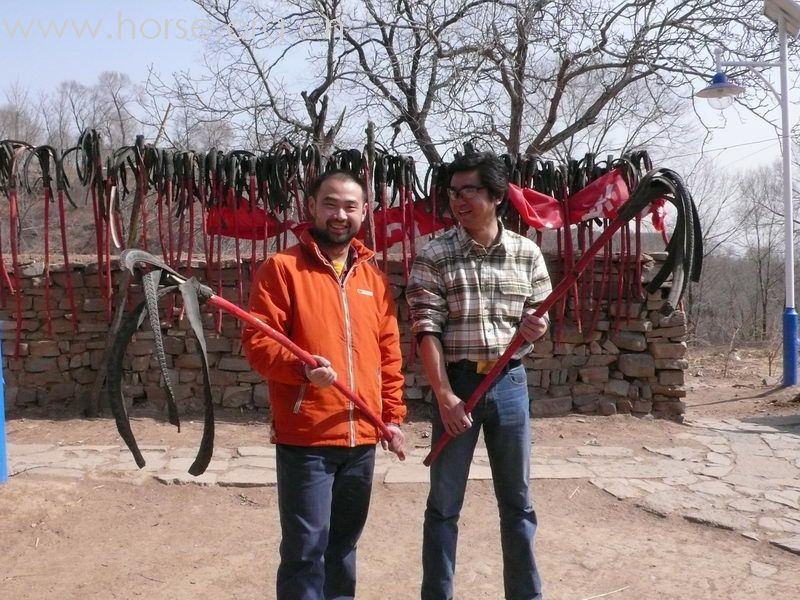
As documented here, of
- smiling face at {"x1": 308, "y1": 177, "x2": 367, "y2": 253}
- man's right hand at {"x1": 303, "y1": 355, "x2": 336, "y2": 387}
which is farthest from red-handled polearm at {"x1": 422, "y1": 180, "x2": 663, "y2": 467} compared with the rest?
smiling face at {"x1": 308, "y1": 177, "x2": 367, "y2": 253}

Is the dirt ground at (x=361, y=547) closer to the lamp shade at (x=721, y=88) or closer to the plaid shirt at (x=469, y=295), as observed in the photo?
the plaid shirt at (x=469, y=295)

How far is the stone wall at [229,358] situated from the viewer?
6137 millimetres

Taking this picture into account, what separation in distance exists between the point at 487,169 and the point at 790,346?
7.25 m

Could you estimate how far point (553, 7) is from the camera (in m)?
10.1

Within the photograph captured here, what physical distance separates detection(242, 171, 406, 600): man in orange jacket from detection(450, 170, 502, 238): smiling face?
1.10 feet

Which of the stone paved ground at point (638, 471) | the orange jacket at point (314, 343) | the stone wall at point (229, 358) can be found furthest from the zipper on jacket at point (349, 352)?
the stone wall at point (229, 358)

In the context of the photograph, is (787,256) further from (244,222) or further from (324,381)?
(324,381)

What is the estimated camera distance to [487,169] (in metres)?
2.41

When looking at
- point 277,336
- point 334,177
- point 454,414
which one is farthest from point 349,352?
point 334,177

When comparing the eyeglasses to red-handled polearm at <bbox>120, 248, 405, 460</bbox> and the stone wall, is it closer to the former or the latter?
red-handled polearm at <bbox>120, 248, 405, 460</bbox>

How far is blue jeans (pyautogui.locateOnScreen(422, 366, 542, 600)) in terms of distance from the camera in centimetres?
244

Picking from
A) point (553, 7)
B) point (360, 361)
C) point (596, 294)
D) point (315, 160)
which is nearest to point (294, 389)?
point (360, 361)

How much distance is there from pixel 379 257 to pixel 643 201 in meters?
4.00

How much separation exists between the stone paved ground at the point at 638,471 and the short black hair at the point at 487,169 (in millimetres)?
2619
